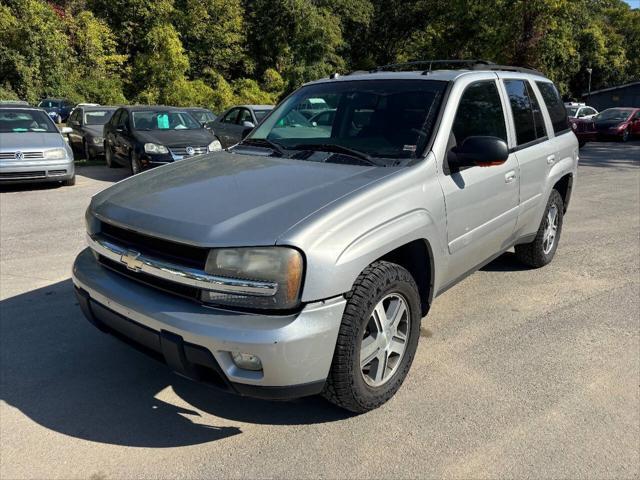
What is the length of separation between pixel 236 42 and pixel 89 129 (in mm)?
25359

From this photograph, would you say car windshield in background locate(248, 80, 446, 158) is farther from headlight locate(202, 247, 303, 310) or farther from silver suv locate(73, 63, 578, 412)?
headlight locate(202, 247, 303, 310)

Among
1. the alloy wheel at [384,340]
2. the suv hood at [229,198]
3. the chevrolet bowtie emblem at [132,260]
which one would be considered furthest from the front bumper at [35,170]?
the alloy wheel at [384,340]

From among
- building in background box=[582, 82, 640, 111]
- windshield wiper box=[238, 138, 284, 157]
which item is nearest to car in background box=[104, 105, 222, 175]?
windshield wiper box=[238, 138, 284, 157]

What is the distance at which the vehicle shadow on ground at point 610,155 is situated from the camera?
47.4ft

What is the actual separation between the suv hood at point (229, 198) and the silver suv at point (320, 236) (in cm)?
1

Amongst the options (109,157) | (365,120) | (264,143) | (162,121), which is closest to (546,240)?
(365,120)

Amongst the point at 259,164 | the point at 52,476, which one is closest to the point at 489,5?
the point at 259,164

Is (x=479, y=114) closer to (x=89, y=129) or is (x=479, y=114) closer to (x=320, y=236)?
(x=320, y=236)

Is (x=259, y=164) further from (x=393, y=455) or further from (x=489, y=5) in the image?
(x=489, y=5)

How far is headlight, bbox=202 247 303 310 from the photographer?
2.42m

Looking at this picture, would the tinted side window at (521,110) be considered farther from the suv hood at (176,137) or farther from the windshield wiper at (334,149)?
the suv hood at (176,137)

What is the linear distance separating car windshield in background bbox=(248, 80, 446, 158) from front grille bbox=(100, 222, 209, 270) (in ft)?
4.29

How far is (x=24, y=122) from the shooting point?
10312 mm

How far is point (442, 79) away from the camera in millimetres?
3719
